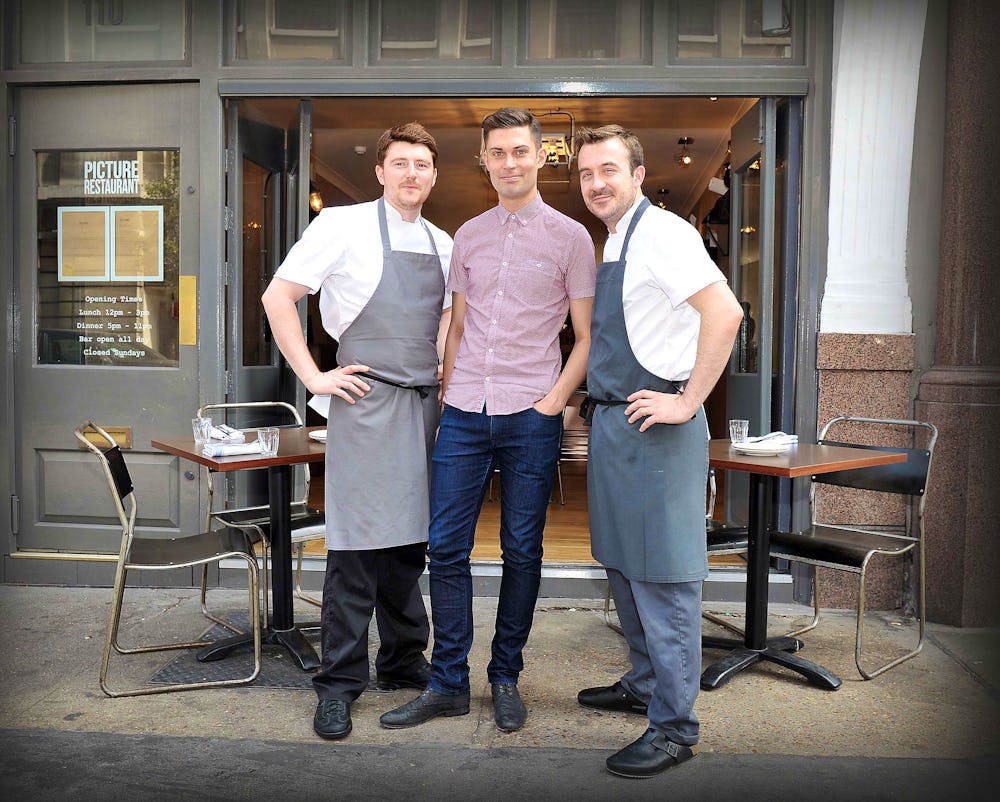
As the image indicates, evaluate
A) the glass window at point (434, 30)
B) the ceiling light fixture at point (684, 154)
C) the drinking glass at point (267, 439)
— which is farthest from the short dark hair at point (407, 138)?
the ceiling light fixture at point (684, 154)

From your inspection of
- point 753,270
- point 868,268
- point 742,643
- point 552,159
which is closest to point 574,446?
point 753,270

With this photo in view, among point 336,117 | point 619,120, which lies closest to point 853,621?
point 619,120

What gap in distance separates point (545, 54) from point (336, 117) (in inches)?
145

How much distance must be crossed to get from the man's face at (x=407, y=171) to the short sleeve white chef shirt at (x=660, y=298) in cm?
70

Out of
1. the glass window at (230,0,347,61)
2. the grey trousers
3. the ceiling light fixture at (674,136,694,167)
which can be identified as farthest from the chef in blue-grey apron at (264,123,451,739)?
the ceiling light fixture at (674,136,694,167)

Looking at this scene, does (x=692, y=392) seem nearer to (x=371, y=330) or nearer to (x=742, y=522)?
(x=371, y=330)

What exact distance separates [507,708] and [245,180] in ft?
9.65

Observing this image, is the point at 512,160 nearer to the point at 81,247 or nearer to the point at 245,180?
the point at 245,180

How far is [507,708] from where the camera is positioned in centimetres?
292

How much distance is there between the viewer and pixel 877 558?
412 centimetres

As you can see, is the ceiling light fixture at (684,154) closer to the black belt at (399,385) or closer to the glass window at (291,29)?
the glass window at (291,29)

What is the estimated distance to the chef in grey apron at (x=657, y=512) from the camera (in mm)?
2578

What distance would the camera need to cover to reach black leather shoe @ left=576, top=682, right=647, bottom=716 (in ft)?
9.86

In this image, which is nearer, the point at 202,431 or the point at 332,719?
the point at 332,719
